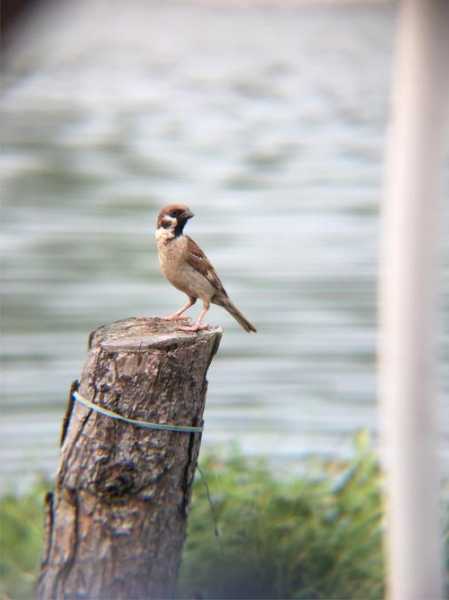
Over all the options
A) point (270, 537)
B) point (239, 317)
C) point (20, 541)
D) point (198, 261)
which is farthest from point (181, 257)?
point (20, 541)

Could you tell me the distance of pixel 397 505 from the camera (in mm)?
3336

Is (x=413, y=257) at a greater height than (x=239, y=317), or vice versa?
(x=413, y=257)

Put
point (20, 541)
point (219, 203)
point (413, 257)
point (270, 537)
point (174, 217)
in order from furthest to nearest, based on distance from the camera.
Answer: point (219, 203) → point (20, 541) → point (270, 537) → point (174, 217) → point (413, 257)

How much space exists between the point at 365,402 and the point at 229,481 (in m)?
2.49

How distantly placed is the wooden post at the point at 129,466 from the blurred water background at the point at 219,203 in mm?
1028

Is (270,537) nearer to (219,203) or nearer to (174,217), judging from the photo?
(174,217)

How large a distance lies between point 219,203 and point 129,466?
30.6 ft

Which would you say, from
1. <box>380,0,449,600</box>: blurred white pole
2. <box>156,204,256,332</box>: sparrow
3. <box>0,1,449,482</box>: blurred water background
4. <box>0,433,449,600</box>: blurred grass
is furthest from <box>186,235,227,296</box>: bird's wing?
<box>0,433,449,600</box>: blurred grass

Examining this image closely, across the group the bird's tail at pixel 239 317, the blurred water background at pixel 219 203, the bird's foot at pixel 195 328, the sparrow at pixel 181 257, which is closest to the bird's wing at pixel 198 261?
the sparrow at pixel 181 257

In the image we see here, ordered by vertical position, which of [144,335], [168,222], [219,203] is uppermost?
[219,203]

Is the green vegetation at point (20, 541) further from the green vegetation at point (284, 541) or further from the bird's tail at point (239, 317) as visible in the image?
the bird's tail at point (239, 317)

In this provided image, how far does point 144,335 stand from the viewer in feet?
10.4

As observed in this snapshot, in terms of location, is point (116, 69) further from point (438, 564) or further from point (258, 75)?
point (438, 564)

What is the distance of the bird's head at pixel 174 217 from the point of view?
342cm
